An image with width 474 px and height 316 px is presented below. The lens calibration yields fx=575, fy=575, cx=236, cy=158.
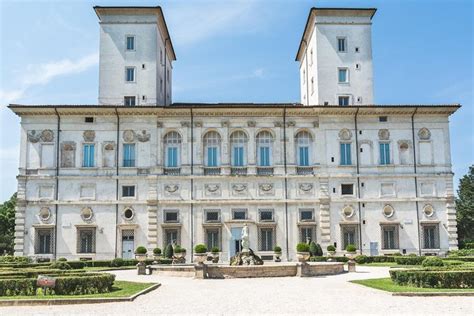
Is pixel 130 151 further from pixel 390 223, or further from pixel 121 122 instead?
pixel 390 223

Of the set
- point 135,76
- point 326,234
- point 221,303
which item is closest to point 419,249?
point 326,234

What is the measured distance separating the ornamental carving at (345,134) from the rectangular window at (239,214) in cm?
1031

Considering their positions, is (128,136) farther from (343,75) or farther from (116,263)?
(343,75)

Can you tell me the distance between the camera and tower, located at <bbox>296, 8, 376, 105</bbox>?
51.1m

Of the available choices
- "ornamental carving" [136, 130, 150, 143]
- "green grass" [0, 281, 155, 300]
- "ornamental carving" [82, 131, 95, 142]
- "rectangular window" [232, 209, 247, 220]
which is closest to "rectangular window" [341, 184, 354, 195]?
"rectangular window" [232, 209, 247, 220]

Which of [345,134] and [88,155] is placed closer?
[88,155]

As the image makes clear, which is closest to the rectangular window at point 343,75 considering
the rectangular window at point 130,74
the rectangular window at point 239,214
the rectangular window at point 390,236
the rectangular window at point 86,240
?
the rectangular window at point 390,236

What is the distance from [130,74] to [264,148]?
13.7m

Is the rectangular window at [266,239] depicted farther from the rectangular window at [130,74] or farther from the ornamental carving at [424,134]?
the rectangular window at [130,74]

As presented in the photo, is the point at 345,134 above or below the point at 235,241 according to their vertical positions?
above

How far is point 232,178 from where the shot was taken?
47.3m

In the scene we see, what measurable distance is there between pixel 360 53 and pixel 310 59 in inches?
195

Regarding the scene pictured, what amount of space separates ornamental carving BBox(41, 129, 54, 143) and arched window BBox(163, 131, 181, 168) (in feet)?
30.4

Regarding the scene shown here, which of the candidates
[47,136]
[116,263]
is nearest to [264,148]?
[116,263]
